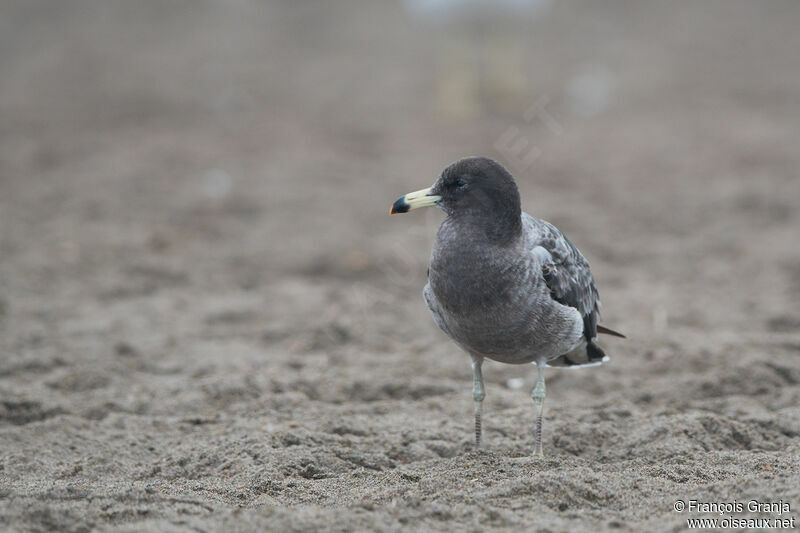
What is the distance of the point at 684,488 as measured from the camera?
12.5 feet

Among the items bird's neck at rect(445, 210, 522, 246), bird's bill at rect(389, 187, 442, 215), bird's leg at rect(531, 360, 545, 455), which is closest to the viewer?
bird's neck at rect(445, 210, 522, 246)

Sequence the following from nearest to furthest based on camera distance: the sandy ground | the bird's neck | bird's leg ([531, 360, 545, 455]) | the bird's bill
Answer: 1. the sandy ground
2. the bird's neck
3. the bird's bill
4. bird's leg ([531, 360, 545, 455])

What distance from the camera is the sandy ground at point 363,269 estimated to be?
13.1 feet

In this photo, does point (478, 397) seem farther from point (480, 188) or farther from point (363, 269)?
point (363, 269)

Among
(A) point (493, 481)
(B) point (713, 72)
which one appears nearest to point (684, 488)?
(A) point (493, 481)

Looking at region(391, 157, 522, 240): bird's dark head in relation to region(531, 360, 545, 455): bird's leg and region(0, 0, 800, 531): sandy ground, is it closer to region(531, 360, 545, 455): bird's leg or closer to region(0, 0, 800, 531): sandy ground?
region(531, 360, 545, 455): bird's leg

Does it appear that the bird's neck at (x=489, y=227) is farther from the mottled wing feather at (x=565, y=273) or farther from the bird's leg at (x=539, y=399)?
the bird's leg at (x=539, y=399)

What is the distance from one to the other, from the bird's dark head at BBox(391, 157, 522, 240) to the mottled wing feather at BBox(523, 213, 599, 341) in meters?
0.24

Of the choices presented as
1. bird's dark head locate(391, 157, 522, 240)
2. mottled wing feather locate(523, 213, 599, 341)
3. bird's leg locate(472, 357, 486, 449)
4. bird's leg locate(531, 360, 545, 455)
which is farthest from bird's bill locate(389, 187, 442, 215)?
bird's leg locate(531, 360, 545, 455)

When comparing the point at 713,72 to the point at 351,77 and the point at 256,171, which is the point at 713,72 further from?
the point at 256,171

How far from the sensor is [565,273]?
14.4 feet

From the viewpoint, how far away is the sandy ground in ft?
13.1

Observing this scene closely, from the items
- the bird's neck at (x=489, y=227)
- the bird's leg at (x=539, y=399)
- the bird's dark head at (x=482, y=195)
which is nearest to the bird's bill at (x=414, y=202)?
the bird's dark head at (x=482, y=195)

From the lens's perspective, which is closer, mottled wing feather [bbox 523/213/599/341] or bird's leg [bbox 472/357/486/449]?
mottled wing feather [bbox 523/213/599/341]
